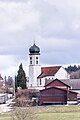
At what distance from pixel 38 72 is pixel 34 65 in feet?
7.06

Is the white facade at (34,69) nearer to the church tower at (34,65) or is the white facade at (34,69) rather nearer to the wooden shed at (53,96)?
the church tower at (34,65)

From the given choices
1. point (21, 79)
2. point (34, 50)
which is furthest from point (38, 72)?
point (21, 79)

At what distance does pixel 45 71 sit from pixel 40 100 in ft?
83.2

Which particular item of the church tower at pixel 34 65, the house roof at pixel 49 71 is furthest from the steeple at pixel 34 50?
the house roof at pixel 49 71

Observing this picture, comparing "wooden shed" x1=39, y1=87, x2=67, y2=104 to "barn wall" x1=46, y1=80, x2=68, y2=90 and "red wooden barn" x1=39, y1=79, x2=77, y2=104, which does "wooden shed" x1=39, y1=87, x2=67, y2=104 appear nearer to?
"red wooden barn" x1=39, y1=79, x2=77, y2=104

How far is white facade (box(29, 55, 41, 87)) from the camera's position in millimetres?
109000

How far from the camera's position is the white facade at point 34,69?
109 meters

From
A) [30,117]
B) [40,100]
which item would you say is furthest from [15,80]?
[30,117]

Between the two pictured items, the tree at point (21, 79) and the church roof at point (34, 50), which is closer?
the tree at point (21, 79)

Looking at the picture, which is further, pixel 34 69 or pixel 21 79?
pixel 34 69

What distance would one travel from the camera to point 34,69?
110 meters

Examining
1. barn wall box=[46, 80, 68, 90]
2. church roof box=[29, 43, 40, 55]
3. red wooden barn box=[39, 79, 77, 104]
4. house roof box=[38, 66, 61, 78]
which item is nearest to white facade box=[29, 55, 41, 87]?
church roof box=[29, 43, 40, 55]

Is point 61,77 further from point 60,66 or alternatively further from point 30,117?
point 30,117

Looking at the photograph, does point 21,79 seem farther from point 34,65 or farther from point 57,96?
point 57,96
